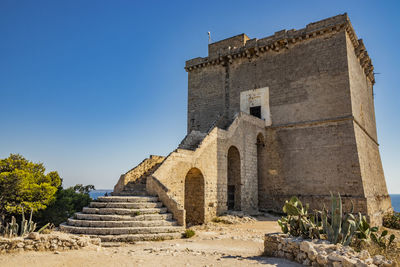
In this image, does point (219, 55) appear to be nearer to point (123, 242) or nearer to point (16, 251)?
point (123, 242)

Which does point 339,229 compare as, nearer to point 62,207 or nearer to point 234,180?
point 234,180

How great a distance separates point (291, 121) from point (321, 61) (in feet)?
11.3

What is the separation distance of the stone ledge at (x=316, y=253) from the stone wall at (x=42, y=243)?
4.01 metres

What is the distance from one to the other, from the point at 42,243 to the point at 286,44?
14.9 metres

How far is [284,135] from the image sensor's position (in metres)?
16.2

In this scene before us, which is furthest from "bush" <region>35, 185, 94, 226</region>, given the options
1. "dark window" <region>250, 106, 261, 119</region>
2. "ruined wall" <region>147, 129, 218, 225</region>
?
"dark window" <region>250, 106, 261, 119</region>

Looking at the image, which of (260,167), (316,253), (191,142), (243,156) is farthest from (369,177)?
(316,253)

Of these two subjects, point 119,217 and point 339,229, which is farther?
point 119,217

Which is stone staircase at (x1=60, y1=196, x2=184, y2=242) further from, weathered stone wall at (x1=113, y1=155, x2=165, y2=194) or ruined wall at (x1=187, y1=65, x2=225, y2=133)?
ruined wall at (x1=187, y1=65, x2=225, y2=133)

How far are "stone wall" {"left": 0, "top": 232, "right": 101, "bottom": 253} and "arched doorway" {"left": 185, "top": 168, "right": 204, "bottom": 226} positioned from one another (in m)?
6.07

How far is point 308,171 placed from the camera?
15070mm

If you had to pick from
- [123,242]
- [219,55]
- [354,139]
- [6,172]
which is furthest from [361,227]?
[219,55]

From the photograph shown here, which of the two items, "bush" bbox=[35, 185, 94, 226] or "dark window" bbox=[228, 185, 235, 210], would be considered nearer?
"bush" bbox=[35, 185, 94, 226]

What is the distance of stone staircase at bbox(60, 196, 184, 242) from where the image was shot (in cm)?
Answer: 805
